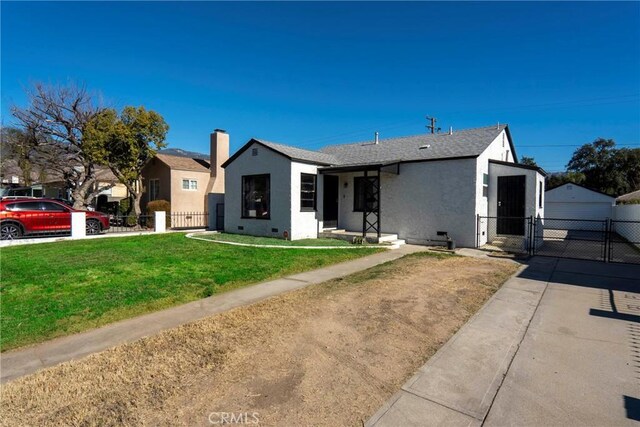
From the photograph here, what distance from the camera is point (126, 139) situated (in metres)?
18.7

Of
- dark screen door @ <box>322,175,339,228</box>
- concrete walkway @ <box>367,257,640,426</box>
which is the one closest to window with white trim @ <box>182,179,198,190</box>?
dark screen door @ <box>322,175,339,228</box>

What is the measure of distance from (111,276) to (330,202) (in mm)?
9865

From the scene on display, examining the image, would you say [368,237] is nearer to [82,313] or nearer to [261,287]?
[261,287]

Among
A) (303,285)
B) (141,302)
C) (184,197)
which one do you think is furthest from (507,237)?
(184,197)

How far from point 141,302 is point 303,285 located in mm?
2966

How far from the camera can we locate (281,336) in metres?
4.17

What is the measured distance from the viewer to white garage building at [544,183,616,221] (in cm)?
2564

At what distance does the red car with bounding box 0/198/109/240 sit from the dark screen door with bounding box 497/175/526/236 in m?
18.0

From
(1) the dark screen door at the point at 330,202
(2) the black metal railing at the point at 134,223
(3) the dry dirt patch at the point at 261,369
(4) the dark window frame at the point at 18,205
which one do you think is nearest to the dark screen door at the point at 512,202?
(1) the dark screen door at the point at 330,202

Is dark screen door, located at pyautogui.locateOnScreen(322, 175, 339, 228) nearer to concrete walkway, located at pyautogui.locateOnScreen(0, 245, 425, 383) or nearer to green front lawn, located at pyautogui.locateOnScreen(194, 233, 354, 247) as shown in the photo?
green front lawn, located at pyautogui.locateOnScreen(194, 233, 354, 247)

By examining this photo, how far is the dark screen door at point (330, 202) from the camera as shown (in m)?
15.2

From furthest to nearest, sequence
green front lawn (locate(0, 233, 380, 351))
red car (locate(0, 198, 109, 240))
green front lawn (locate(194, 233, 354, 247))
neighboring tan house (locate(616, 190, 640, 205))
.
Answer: neighboring tan house (locate(616, 190, 640, 205)), green front lawn (locate(194, 233, 354, 247)), red car (locate(0, 198, 109, 240)), green front lawn (locate(0, 233, 380, 351))

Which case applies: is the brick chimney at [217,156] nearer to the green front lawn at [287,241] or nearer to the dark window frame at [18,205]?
the green front lawn at [287,241]

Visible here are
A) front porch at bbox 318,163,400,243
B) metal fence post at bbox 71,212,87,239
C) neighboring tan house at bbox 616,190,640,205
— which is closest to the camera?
metal fence post at bbox 71,212,87,239
